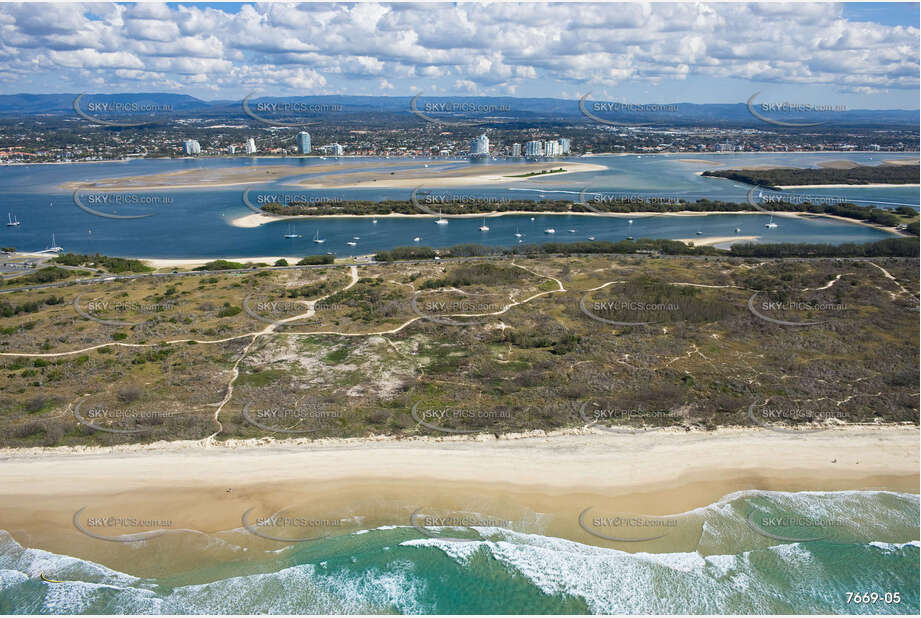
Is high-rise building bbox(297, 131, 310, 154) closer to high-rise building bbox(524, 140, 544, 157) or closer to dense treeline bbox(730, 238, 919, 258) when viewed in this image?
high-rise building bbox(524, 140, 544, 157)

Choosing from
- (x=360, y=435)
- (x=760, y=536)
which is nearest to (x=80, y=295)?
(x=360, y=435)

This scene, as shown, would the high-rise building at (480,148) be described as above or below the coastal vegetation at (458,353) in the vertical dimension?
above

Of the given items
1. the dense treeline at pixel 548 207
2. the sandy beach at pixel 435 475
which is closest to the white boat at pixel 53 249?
the dense treeline at pixel 548 207

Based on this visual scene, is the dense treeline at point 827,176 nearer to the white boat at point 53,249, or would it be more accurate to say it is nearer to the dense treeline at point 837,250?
the dense treeline at point 837,250

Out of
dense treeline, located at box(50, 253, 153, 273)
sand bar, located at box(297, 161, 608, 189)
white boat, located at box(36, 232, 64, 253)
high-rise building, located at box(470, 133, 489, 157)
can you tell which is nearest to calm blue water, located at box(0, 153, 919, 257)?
white boat, located at box(36, 232, 64, 253)

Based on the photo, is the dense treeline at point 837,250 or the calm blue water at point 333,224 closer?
the dense treeline at point 837,250

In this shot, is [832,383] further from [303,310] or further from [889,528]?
[303,310]
